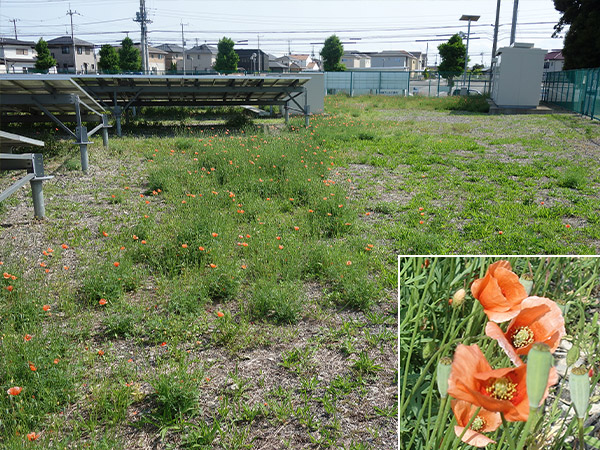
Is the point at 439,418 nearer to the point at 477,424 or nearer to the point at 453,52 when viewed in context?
the point at 477,424

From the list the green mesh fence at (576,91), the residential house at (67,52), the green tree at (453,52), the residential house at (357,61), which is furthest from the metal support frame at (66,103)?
the residential house at (357,61)

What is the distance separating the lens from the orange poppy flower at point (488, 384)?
0.68m

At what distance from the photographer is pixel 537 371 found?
2.10 feet

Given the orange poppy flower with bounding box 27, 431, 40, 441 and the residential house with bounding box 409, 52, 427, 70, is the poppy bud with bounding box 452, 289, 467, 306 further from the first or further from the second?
the residential house with bounding box 409, 52, 427, 70

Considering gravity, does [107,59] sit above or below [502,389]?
above

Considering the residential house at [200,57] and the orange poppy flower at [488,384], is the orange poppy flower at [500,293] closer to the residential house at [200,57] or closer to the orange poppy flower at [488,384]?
the orange poppy flower at [488,384]

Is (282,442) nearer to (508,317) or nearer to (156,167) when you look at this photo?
(508,317)

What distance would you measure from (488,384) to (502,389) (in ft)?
0.08

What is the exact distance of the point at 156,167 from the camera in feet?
30.1

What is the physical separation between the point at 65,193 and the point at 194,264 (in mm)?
3969

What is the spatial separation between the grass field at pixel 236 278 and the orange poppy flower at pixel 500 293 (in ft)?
7.54

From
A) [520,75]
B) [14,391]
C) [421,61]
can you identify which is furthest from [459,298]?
[421,61]

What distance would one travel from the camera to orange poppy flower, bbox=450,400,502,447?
73cm

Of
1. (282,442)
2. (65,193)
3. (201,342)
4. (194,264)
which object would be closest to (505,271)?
(282,442)
